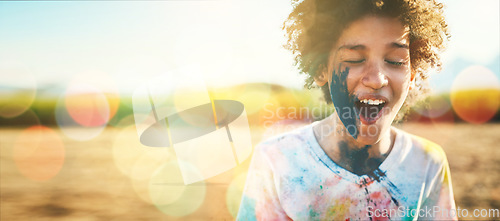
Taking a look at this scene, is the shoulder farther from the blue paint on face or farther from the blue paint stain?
the blue paint stain

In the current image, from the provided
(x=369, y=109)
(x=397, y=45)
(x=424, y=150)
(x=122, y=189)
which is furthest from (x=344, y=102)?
(x=122, y=189)

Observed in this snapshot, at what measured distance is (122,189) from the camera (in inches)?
217

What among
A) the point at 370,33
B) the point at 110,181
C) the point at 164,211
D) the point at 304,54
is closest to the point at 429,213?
the point at 370,33

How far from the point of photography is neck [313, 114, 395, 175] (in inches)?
74.7

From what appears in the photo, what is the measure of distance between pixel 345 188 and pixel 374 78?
0.60 metres

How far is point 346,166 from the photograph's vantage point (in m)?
1.90

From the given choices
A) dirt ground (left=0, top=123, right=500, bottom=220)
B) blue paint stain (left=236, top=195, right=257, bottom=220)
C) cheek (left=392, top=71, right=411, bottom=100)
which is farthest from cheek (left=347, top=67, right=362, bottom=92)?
dirt ground (left=0, top=123, right=500, bottom=220)

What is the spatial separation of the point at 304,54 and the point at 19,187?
5535 mm

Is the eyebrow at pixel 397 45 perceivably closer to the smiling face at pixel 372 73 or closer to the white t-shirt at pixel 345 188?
the smiling face at pixel 372 73

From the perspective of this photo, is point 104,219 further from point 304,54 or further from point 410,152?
point 410,152

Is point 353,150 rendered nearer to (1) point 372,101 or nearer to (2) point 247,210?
(1) point 372,101

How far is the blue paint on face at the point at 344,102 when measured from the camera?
1867 mm

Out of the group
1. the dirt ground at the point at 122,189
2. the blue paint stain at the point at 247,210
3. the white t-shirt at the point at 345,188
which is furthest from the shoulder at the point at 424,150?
the dirt ground at the point at 122,189

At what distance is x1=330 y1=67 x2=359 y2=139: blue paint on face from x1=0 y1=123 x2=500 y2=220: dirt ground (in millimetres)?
1953
